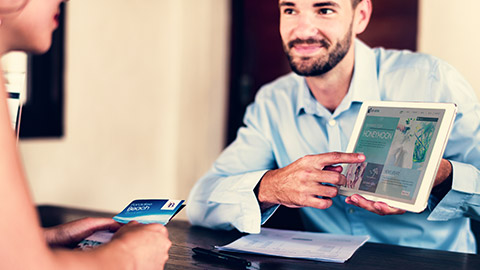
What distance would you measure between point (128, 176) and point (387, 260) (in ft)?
6.76

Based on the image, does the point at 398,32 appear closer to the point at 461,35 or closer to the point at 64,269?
the point at 461,35

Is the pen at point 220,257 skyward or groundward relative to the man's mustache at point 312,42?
groundward

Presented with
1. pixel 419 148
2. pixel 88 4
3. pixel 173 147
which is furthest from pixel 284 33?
pixel 173 147

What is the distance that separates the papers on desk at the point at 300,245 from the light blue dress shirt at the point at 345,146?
0.06 meters

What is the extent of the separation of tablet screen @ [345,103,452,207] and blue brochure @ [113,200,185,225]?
1.39 ft

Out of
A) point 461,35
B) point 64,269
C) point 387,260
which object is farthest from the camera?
point 461,35

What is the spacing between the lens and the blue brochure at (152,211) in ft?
2.92

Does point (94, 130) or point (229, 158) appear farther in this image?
point (94, 130)

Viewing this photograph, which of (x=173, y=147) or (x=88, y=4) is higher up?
(x=88, y=4)

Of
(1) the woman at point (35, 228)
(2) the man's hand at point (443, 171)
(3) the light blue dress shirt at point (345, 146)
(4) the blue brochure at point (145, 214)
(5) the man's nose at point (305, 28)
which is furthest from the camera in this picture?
(5) the man's nose at point (305, 28)

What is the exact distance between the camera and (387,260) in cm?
99

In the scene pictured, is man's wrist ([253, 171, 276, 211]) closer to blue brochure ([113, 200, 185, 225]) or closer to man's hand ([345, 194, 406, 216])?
man's hand ([345, 194, 406, 216])

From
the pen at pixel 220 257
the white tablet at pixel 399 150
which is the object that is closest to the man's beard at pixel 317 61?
the white tablet at pixel 399 150

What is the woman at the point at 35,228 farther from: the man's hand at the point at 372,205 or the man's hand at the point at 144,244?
the man's hand at the point at 372,205
